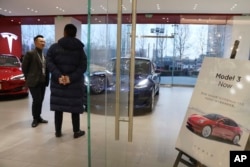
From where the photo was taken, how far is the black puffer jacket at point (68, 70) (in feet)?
9.87

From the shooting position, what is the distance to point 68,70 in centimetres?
304

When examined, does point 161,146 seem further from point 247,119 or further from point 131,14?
point 131,14

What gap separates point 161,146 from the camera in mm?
3154

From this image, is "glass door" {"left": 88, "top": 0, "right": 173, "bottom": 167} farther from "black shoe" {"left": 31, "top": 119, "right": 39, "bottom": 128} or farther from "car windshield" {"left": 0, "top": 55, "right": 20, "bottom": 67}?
"car windshield" {"left": 0, "top": 55, "right": 20, "bottom": 67}

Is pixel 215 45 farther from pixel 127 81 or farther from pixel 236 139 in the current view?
pixel 236 139

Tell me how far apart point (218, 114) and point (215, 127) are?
0.33 ft

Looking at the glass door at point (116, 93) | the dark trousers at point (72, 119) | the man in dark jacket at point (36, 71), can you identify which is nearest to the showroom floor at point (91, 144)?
the glass door at point (116, 93)

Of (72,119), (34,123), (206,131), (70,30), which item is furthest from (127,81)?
(34,123)

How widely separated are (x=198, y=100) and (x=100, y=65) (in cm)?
102

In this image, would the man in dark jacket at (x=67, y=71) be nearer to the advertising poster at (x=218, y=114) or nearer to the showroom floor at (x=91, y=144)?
the showroom floor at (x=91, y=144)

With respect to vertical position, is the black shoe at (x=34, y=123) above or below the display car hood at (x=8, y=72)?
below

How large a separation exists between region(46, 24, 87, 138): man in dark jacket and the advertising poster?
151 centimetres

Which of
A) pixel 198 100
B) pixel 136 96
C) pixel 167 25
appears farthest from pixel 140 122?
pixel 167 25

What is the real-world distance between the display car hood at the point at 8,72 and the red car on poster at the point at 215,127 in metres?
4.72
